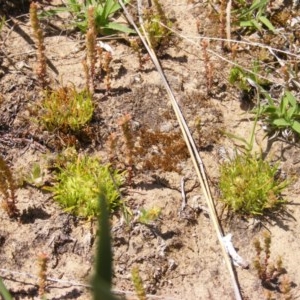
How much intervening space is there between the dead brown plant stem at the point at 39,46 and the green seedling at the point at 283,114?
1.33 meters

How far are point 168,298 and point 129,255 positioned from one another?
29cm

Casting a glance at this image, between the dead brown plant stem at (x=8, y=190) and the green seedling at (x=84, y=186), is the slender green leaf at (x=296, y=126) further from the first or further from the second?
the dead brown plant stem at (x=8, y=190)

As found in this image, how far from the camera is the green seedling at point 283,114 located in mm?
3164

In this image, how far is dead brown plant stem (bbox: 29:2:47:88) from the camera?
2969 millimetres

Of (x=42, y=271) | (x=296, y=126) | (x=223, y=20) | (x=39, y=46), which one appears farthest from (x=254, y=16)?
(x=42, y=271)

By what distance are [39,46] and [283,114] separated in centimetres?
149

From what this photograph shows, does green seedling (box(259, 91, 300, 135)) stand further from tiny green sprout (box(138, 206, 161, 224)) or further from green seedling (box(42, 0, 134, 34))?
green seedling (box(42, 0, 134, 34))

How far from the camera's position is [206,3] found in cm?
383

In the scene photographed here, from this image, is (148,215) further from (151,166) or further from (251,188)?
(251,188)

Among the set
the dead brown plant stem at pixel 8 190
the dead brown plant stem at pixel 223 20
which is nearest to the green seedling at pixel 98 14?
the dead brown plant stem at pixel 223 20

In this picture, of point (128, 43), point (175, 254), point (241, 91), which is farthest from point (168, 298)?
point (128, 43)

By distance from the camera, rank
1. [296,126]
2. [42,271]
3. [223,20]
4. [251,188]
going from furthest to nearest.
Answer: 1. [223,20]
2. [296,126]
3. [251,188]
4. [42,271]

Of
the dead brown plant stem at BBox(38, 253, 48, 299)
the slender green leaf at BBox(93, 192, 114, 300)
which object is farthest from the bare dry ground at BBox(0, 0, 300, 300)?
the slender green leaf at BBox(93, 192, 114, 300)

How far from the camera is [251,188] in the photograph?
2818mm
